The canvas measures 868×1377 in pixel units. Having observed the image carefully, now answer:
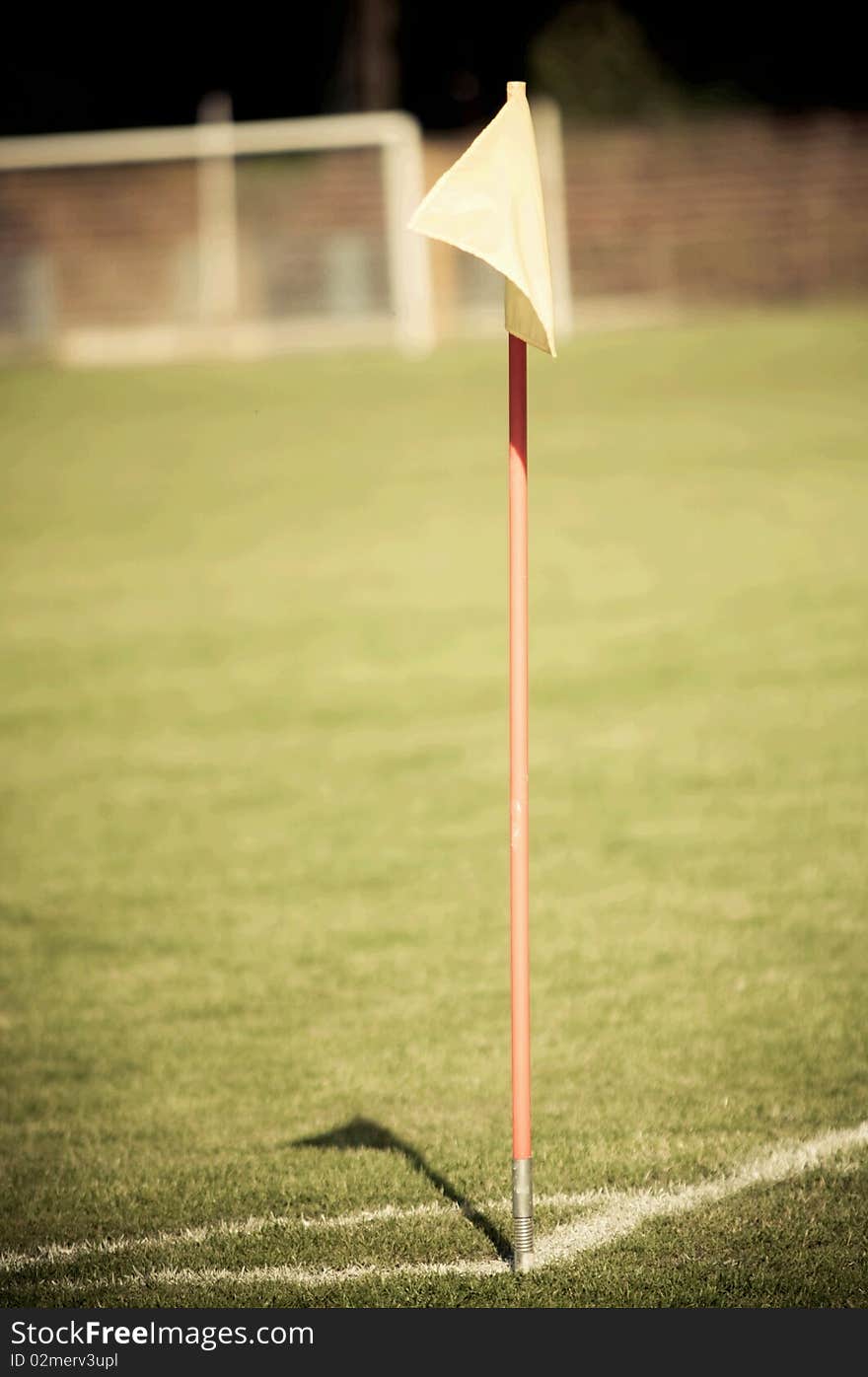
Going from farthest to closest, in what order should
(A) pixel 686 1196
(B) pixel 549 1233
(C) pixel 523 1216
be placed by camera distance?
(A) pixel 686 1196, (B) pixel 549 1233, (C) pixel 523 1216

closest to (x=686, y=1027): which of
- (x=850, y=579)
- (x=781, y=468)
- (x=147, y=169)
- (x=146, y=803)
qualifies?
(x=146, y=803)

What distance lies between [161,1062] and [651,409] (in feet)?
51.2

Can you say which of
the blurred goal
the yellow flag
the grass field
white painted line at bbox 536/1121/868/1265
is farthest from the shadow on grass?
the blurred goal

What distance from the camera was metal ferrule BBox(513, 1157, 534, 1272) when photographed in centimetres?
340

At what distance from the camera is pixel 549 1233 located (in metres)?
3.71

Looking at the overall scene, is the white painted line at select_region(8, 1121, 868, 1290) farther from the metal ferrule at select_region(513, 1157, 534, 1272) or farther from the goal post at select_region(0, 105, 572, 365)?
the goal post at select_region(0, 105, 572, 365)

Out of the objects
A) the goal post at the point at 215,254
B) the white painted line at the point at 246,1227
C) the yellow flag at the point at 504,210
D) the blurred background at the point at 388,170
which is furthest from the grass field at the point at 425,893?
the blurred background at the point at 388,170

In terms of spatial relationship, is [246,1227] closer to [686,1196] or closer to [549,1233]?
[549,1233]

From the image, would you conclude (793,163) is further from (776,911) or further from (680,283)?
(776,911)

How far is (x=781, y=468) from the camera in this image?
1558 cm

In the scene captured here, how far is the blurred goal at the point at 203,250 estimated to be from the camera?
22.2m

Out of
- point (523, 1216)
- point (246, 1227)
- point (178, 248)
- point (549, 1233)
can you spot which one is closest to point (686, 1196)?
point (549, 1233)

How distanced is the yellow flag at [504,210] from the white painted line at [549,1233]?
1959 mm

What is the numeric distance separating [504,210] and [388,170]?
20.6m
